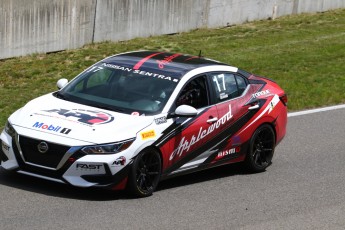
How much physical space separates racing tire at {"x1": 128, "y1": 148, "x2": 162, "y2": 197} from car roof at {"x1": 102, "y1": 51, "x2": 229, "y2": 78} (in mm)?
1266

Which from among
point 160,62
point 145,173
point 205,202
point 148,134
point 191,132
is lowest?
point 205,202

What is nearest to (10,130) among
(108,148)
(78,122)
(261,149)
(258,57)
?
(78,122)

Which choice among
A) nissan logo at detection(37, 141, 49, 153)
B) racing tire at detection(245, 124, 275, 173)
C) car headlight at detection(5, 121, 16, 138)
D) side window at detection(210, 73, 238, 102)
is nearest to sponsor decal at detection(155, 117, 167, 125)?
side window at detection(210, 73, 238, 102)

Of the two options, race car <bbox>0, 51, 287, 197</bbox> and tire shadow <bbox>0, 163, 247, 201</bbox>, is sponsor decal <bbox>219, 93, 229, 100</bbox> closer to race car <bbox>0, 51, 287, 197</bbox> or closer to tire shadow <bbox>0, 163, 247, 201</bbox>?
race car <bbox>0, 51, 287, 197</bbox>

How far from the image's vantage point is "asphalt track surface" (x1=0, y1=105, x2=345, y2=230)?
9.79 metres

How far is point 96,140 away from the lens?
1029cm

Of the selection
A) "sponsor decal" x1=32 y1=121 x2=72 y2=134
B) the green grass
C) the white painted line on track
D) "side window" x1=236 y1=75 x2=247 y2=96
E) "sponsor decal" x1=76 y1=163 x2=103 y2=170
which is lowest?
the white painted line on track

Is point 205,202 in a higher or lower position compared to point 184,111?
lower

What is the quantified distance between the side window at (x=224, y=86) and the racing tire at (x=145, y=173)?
4.70 ft

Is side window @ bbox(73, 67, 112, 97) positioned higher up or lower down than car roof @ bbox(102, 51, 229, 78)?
lower down

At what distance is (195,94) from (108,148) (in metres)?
1.72

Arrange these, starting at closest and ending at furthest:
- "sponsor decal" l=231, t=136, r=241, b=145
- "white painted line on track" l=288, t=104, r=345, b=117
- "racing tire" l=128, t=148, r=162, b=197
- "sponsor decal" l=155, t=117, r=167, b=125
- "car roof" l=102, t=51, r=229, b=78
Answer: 1. "racing tire" l=128, t=148, r=162, b=197
2. "sponsor decal" l=155, t=117, r=167, b=125
3. "car roof" l=102, t=51, r=229, b=78
4. "sponsor decal" l=231, t=136, r=241, b=145
5. "white painted line on track" l=288, t=104, r=345, b=117

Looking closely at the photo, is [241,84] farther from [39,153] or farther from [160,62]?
[39,153]

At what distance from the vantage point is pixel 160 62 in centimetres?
1197
